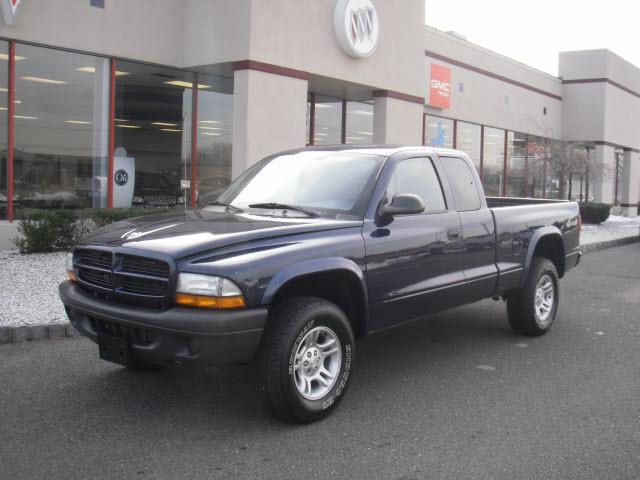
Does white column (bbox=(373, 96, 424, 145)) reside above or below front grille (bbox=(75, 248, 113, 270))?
above

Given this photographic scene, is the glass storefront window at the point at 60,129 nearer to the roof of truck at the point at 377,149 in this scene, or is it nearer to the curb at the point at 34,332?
the curb at the point at 34,332

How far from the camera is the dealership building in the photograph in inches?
471

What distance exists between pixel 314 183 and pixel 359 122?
1317cm

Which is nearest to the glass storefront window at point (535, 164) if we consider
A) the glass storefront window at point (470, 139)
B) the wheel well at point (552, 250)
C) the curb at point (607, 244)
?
the glass storefront window at point (470, 139)

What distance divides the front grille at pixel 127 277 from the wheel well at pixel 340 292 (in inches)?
31.4

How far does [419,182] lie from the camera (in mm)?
5805

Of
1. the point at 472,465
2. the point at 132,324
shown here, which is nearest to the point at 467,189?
the point at 472,465

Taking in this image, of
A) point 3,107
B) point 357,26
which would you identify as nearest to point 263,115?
point 357,26

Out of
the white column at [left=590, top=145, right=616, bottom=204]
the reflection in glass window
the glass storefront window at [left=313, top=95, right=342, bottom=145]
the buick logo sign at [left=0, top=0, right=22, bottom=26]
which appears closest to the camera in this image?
the buick logo sign at [left=0, top=0, right=22, bottom=26]

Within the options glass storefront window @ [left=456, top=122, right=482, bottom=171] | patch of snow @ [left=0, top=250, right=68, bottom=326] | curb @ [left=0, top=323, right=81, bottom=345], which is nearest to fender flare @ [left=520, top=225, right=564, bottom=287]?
curb @ [left=0, top=323, right=81, bottom=345]

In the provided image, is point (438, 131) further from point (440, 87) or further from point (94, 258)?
point (94, 258)

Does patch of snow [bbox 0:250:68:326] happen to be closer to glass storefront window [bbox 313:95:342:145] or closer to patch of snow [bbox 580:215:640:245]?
glass storefront window [bbox 313:95:342:145]

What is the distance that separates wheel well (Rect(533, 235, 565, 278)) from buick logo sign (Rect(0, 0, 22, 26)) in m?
9.12

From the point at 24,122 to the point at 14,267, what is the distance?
3.24 metres
